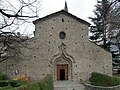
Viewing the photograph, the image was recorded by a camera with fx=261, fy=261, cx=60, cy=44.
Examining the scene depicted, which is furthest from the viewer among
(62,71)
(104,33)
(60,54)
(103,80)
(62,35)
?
(104,33)

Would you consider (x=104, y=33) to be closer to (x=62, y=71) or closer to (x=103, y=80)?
(x=62, y=71)

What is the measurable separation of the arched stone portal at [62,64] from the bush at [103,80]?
415 cm

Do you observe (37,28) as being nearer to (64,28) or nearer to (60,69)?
(64,28)

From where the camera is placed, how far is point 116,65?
1944 inches

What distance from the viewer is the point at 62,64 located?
38500 millimetres

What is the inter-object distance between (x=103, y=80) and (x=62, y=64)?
25.0ft

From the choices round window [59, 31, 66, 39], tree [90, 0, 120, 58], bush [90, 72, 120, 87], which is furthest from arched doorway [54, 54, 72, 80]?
tree [90, 0, 120, 58]

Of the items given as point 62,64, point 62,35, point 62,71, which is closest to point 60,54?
point 62,64

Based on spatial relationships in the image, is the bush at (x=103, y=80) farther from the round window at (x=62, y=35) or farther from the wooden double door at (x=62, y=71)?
the round window at (x=62, y=35)

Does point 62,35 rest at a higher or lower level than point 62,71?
higher

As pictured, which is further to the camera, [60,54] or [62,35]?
[62,35]

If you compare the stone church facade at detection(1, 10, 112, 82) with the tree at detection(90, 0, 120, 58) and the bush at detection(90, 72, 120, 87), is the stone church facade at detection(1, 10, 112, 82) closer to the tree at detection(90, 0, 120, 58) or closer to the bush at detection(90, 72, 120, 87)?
the bush at detection(90, 72, 120, 87)

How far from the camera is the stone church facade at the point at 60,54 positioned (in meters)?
37.0

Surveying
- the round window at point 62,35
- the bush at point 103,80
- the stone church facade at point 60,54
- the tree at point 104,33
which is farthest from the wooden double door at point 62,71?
the tree at point 104,33
